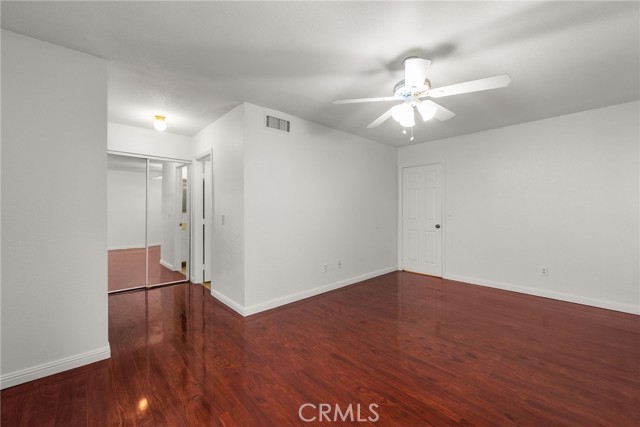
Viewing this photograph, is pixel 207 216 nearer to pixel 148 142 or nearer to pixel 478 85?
pixel 148 142

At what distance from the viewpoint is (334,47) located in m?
2.13

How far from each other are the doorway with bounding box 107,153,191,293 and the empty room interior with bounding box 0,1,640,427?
0.04 m

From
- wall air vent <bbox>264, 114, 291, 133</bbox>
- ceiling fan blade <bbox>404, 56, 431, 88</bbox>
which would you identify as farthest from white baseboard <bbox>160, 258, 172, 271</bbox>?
ceiling fan blade <bbox>404, 56, 431, 88</bbox>

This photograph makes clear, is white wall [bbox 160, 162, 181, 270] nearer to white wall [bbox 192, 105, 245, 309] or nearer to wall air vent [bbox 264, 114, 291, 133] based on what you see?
white wall [bbox 192, 105, 245, 309]

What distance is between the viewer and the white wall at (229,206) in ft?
10.8

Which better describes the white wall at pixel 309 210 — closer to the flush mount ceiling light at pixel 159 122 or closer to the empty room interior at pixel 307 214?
the empty room interior at pixel 307 214

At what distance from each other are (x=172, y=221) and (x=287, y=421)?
4.15 m

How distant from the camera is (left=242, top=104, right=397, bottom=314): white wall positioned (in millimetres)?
3332

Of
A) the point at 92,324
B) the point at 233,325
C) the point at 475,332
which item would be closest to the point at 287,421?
the point at 233,325

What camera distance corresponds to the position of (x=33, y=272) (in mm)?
2006

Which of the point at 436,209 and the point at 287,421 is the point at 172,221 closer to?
the point at 287,421

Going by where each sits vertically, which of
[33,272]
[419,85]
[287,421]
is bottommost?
[287,421]

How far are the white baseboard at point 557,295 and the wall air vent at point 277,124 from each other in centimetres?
387

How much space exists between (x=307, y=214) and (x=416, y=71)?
2.35 metres
